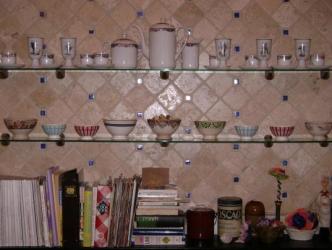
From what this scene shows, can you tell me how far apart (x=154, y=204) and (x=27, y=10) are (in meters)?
1.23

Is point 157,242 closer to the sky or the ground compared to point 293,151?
closer to the ground

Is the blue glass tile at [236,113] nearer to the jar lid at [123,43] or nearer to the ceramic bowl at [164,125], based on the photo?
the ceramic bowl at [164,125]

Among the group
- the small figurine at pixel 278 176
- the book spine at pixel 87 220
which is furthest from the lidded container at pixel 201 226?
the book spine at pixel 87 220

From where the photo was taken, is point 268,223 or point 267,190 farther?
point 267,190

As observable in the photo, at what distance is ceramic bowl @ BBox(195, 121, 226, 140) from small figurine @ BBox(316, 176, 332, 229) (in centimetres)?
61

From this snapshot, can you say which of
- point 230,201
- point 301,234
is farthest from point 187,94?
point 301,234

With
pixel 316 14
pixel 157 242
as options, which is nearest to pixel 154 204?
pixel 157 242

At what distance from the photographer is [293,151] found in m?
2.84

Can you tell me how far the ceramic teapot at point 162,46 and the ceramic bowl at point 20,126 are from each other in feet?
2.25

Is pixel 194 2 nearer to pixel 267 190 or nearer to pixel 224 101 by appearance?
pixel 224 101

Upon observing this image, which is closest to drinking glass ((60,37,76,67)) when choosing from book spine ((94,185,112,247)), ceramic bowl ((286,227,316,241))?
book spine ((94,185,112,247))

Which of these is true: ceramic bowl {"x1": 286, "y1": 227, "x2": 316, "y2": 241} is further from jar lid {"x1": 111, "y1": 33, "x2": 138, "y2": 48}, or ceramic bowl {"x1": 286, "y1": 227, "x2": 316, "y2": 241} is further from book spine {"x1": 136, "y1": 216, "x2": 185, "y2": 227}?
jar lid {"x1": 111, "y1": 33, "x2": 138, "y2": 48}

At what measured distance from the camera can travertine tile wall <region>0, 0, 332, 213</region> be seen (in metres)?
2.80

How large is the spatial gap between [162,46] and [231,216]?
2.99 ft
